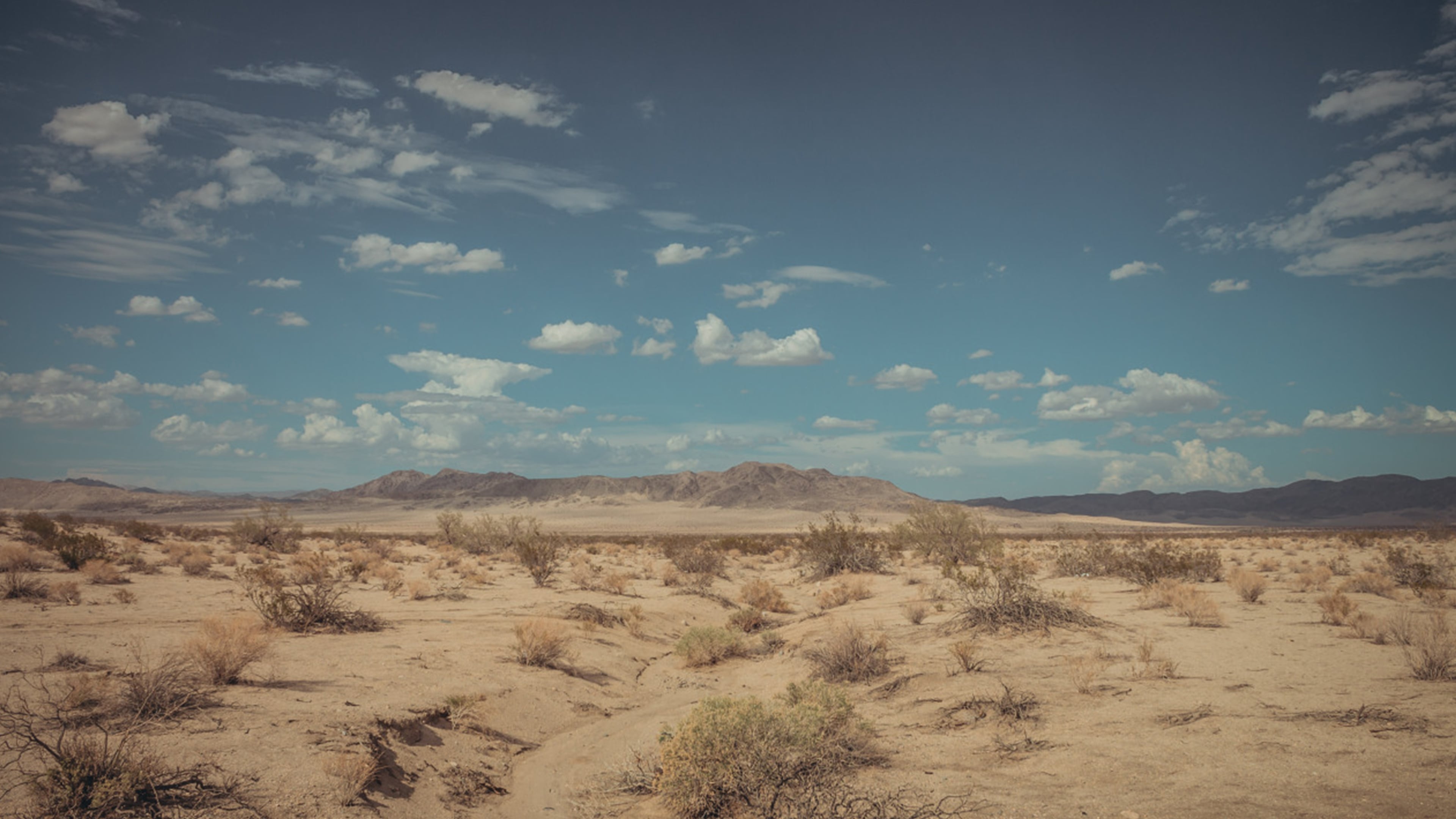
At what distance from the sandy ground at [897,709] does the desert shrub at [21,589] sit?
0.47 meters

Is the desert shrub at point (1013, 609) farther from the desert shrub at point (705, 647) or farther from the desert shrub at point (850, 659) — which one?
the desert shrub at point (705, 647)

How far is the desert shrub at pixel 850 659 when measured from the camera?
1084 centimetres

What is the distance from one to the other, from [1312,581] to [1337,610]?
6911 millimetres

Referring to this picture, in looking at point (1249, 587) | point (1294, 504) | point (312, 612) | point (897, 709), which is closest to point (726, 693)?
point (897, 709)

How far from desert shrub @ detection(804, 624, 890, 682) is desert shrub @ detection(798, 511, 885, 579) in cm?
1452

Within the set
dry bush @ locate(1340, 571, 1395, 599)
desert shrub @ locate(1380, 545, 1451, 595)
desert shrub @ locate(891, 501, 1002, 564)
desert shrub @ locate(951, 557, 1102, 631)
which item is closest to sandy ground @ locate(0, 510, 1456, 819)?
desert shrub @ locate(951, 557, 1102, 631)

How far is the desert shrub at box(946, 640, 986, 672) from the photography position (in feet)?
34.3

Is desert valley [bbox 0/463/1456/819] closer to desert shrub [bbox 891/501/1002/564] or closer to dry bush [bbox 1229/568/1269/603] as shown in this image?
dry bush [bbox 1229/568/1269/603]

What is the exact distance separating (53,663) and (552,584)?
568 inches

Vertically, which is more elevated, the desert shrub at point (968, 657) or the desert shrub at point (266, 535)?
the desert shrub at point (968, 657)

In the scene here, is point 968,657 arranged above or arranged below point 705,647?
above

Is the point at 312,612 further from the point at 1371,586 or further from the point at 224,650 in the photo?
the point at 1371,586

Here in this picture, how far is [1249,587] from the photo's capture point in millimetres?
15492

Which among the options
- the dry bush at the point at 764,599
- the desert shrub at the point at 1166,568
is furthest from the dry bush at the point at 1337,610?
the dry bush at the point at 764,599
